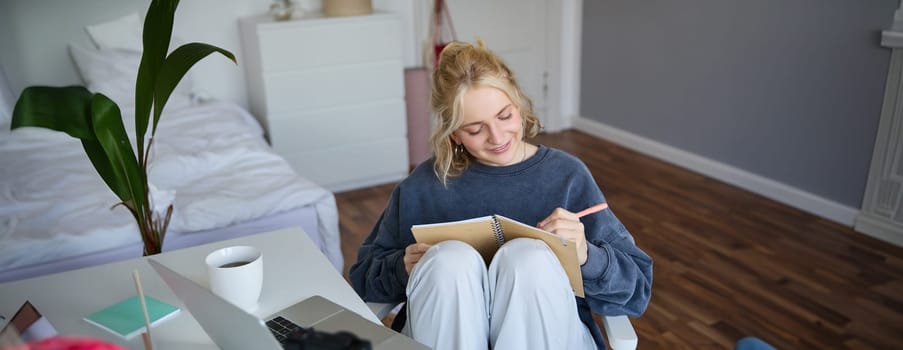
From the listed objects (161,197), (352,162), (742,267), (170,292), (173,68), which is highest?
(173,68)

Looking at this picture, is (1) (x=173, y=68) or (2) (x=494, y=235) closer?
(2) (x=494, y=235)

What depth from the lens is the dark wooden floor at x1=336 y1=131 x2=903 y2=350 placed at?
2.32 m

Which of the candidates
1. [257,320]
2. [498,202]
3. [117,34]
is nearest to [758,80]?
[498,202]

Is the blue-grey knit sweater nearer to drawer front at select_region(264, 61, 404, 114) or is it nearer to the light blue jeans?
the light blue jeans

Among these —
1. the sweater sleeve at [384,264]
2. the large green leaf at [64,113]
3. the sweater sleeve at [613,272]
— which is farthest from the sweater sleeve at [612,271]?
the large green leaf at [64,113]

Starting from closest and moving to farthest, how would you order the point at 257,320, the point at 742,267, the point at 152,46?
the point at 257,320 < the point at 152,46 < the point at 742,267

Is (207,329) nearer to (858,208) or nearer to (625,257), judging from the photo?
(625,257)

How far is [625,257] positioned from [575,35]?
3421mm

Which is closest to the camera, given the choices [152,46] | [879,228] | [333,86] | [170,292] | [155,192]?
[170,292]

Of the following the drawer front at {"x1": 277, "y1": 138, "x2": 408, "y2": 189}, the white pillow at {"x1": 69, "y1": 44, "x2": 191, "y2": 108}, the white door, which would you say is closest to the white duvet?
the white pillow at {"x1": 69, "y1": 44, "x2": 191, "y2": 108}

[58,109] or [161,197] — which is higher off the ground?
[58,109]

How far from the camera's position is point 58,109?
143 cm

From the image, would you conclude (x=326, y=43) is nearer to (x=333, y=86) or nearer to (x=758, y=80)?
(x=333, y=86)

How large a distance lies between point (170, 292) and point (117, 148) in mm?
374
